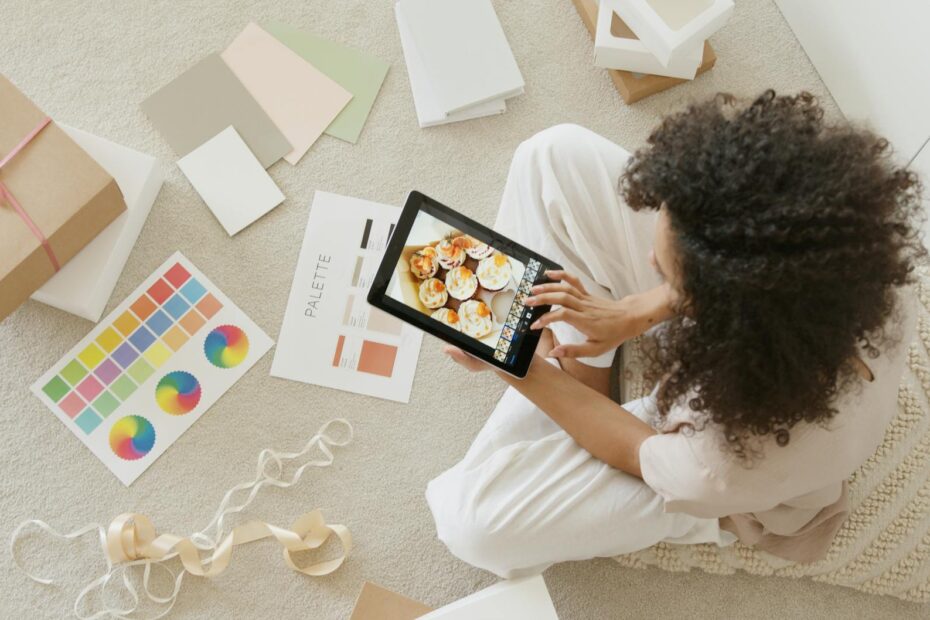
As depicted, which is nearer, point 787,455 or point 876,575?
point 787,455

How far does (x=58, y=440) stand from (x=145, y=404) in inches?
5.3

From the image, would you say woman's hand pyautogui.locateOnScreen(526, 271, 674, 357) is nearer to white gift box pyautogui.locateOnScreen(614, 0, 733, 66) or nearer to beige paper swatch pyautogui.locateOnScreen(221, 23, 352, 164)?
white gift box pyautogui.locateOnScreen(614, 0, 733, 66)

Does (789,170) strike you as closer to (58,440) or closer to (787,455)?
(787,455)

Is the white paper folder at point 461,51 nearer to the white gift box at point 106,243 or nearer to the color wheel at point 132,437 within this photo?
the white gift box at point 106,243

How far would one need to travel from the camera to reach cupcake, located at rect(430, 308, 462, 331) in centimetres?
101

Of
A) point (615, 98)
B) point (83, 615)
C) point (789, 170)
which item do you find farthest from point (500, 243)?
point (83, 615)

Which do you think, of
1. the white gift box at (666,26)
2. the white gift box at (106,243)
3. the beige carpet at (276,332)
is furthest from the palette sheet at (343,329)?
the white gift box at (666,26)

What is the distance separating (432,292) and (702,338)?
35 centimetres

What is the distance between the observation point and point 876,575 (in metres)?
1.15

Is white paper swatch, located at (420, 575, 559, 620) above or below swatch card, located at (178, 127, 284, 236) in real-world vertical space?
below

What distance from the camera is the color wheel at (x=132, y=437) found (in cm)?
126

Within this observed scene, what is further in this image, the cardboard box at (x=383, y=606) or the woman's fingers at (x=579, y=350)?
the cardboard box at (x=383, y=606)

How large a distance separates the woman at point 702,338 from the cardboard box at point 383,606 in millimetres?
121

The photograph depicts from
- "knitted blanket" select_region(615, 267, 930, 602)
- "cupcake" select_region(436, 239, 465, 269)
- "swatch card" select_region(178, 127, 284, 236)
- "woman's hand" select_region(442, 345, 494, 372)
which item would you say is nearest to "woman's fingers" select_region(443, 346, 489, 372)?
"woman's hand" select_region(442, 345, 494, 372)
